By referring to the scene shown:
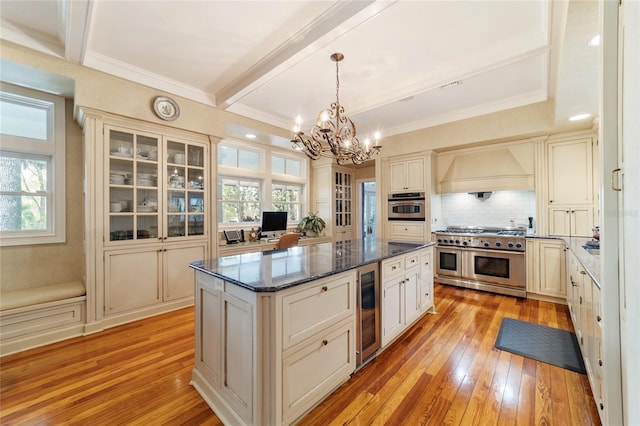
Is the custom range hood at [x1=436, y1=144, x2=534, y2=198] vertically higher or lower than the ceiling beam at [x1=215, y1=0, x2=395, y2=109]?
lower

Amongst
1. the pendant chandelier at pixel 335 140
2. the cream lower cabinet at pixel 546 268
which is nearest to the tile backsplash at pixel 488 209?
the cream lower cabinet at pixel 546 268

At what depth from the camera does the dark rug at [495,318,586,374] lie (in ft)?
7.14

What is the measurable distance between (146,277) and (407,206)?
4.23 meters

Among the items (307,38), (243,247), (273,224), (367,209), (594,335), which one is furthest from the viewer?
(367,209)

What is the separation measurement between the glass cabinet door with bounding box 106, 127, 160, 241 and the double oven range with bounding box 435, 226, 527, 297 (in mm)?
4390

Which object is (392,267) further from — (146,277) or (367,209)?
(367,209)

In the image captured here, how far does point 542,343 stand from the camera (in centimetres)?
246

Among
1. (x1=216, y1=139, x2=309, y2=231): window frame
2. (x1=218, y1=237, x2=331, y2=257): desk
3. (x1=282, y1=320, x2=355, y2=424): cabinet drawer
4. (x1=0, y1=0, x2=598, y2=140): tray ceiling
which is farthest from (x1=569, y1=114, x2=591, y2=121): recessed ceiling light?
(x1=218, y1=237, x2=331, y2=257): desk

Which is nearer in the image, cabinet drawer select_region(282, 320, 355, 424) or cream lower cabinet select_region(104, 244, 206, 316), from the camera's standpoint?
cabinet drawer select_region(282, 320, 355, 424)

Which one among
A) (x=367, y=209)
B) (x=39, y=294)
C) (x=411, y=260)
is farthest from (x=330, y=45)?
(x=367, y=209)

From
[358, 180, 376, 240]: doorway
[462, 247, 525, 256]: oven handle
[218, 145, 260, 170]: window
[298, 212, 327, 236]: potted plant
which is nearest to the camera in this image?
[462, 247, 525, 256]: oven handle

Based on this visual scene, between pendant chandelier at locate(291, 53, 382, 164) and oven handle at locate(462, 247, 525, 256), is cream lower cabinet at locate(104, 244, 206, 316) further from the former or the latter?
oven handle at locate(462, 247, 525, 256)

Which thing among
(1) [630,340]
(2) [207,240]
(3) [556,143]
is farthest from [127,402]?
(3) [556,143]

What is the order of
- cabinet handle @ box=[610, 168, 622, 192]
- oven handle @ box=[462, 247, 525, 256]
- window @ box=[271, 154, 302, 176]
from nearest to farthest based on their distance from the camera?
cabinet handle @ box=[610, 168, 622, 192]
oven handle @ box=[462, 247, 525, 256]
window @ box=[271, 154, 302, 176]
